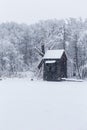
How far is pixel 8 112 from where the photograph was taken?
1080 cm

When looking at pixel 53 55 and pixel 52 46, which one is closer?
pixel 53 55

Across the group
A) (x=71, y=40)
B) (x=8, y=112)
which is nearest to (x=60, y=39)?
(x=71, y=40)

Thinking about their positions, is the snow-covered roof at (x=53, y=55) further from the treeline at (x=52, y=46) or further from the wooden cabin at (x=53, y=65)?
the treeline at (x=52, y=46)

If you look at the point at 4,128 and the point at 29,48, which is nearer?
the point at 4,128

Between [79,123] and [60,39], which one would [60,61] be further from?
[79,123]

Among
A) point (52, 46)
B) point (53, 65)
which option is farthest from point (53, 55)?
point (52, 46)

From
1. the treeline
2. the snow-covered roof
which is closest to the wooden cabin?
the snow-covered roof

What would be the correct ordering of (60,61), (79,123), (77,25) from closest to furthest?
(79,123), (60,61), (77,25)

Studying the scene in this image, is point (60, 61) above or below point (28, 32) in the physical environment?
below

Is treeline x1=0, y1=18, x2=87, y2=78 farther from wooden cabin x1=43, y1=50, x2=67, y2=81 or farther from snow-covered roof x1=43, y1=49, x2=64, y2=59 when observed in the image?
wooden cabin x1=43, y1=50, x2=67, y2=81

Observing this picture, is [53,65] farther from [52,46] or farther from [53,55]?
[52,46]

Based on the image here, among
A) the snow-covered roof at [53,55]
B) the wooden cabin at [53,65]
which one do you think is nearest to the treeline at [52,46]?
the snow-covered roof at [53,55]

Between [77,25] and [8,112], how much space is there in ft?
174

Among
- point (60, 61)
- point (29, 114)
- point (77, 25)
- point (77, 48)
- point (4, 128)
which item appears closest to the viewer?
point (4, 128)
